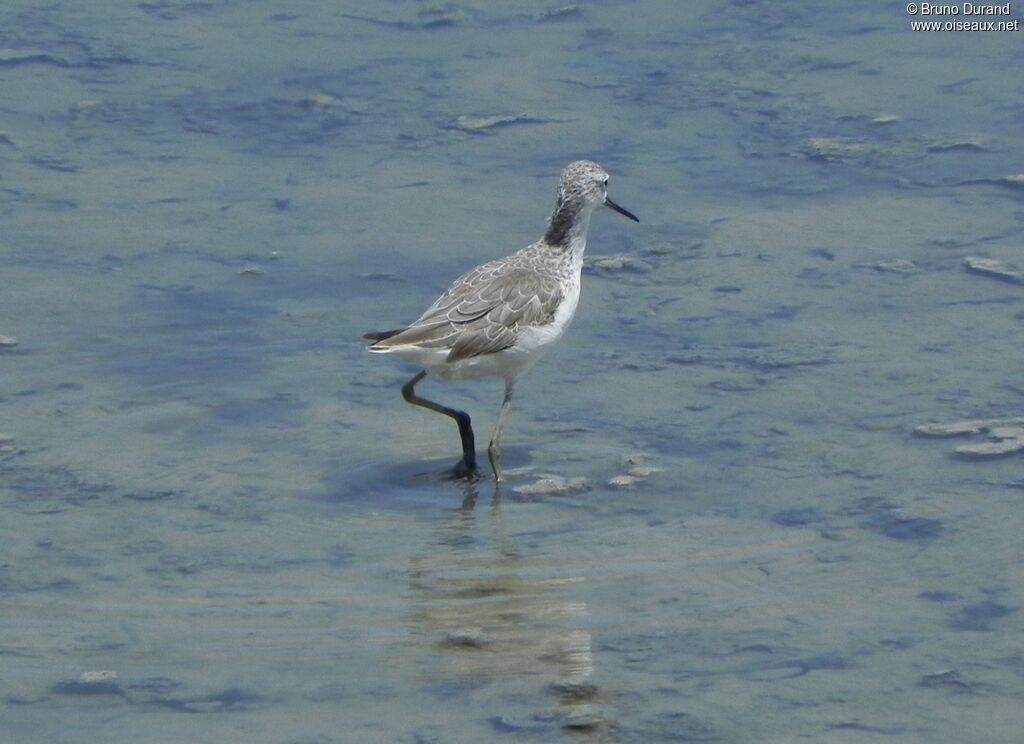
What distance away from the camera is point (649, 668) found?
7.20m

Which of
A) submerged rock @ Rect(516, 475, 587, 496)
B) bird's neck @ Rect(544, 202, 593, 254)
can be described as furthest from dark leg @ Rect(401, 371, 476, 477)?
bird's neck @ Rect(544, 202, 593, 254)

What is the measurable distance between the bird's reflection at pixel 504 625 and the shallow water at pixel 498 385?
0.02m

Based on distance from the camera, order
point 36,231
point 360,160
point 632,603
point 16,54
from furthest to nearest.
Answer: point 16,54 < point 360,160 < point 36,231 < point 632,603

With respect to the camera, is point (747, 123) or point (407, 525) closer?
point (407, 525)

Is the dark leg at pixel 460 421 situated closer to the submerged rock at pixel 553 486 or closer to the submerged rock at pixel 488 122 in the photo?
the submerged rock at pixel 553 486

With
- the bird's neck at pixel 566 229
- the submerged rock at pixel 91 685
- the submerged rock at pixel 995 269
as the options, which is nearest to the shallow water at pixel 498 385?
the submerged rock at pixel 91 685

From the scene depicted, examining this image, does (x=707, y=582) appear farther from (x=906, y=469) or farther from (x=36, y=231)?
(x=36, y=231)

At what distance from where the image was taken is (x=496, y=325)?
30.5 ft

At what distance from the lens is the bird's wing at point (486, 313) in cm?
915

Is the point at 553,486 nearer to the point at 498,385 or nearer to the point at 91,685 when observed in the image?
the point at 498,385

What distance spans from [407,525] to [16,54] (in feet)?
25.4

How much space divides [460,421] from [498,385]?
4.49ft

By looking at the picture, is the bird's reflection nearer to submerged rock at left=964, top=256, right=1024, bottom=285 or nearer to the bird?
the bird

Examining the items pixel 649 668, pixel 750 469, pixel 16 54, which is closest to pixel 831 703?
pixel 649 668
